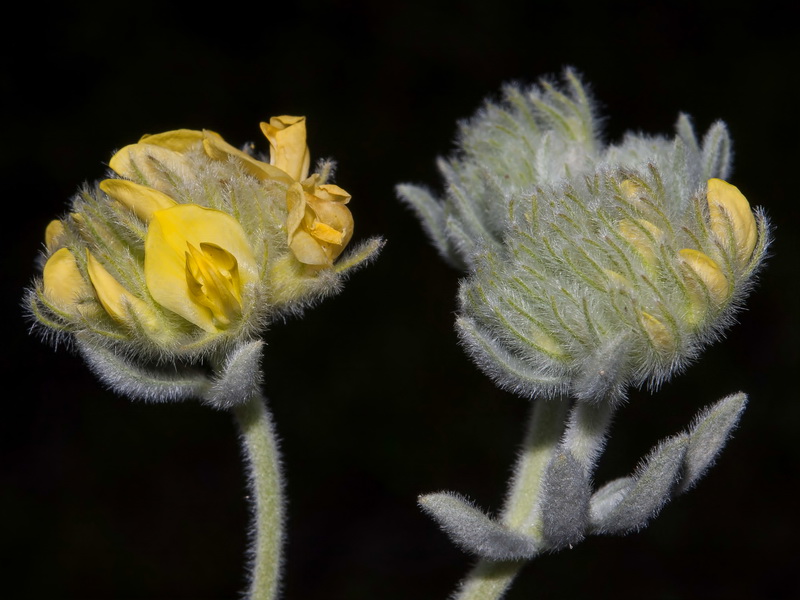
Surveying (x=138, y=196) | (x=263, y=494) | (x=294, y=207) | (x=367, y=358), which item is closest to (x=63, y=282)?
(x=138, y=196)

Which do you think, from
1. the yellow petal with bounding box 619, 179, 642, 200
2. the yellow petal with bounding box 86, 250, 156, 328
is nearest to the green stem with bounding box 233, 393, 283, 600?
the yellow petal with bounding box 86, 250, 156, 328

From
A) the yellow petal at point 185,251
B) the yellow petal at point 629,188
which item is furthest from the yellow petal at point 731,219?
the yellow petal at point 185,251

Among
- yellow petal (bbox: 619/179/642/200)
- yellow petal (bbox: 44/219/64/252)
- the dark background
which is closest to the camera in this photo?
yellow petal (bbox: 619/179/642/200)

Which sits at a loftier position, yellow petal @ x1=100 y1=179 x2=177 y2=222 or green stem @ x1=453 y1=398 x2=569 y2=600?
yellow petal @ x1=100 y1=179 x2=177 y2=222

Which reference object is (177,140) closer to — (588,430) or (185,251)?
(185,251)

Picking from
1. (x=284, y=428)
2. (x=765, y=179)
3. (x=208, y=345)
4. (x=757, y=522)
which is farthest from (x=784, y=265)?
(x=208, y=345)

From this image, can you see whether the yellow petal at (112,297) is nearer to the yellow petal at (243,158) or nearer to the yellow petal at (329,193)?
the yellow petal at (243,158)

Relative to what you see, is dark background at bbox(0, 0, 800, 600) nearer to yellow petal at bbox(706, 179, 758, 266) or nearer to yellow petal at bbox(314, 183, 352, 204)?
yellow petal at bbox(314, 183, 352, 204)
